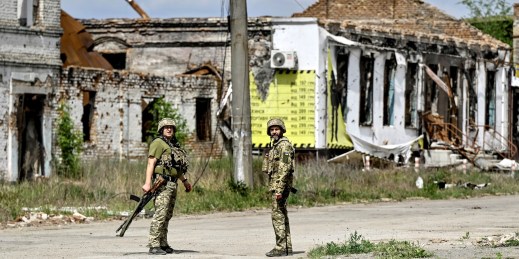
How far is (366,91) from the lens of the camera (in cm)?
4275

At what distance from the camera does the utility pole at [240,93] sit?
91.1 ft

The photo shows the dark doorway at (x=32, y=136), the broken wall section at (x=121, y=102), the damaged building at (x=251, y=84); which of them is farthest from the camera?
the broken wall section at (x=121, y=102)

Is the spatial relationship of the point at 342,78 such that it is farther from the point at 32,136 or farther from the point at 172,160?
the point at 172,160

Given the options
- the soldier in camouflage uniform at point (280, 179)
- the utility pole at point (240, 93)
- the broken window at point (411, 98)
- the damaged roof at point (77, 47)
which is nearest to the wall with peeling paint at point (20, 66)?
the damaged roof at point (77, 47)

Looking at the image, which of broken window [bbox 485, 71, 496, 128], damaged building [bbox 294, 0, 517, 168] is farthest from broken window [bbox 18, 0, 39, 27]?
broken window [bbox 485, 71, 496, 128]

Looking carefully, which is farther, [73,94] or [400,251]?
[73,94]

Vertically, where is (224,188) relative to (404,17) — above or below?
below

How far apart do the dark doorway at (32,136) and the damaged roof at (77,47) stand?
314 cm

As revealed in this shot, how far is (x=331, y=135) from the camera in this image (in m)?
40.7

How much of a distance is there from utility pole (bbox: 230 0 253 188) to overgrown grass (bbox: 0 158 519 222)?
0.45 metres

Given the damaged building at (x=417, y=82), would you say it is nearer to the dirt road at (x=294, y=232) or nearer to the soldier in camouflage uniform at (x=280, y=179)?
the dirt road at (x=294, y=232)

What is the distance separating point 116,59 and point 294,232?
79.3ft

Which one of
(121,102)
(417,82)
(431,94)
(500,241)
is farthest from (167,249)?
(431,94)

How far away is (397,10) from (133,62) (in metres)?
13.3
